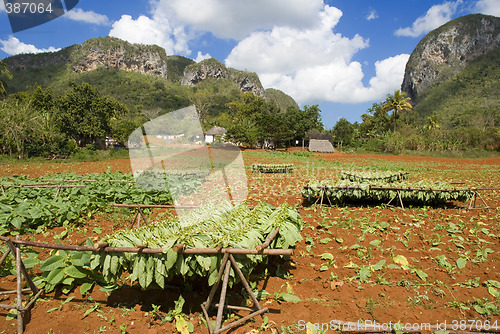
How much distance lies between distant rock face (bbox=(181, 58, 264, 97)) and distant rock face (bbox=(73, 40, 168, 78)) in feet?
43.0

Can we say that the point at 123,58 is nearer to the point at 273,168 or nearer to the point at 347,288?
the point at 273,168

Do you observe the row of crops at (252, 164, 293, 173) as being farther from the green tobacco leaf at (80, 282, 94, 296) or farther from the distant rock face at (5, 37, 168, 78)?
the distant rock face at (5, 37, 168, 78)

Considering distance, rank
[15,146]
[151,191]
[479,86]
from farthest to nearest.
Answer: [479,86] → [15,146] → [151,191]

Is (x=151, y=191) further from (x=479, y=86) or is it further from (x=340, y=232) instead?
(x=479, y=86)

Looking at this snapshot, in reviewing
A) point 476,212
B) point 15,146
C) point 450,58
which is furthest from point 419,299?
point 450,58

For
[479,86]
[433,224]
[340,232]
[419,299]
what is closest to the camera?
[419,299]

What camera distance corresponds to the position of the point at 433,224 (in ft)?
20.5

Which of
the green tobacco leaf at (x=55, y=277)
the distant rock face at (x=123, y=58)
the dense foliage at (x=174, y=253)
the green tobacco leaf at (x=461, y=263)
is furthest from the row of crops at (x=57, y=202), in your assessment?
the distant rock face at (x=123, y=58)

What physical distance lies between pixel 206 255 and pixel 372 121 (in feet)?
184

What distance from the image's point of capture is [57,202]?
6.33m

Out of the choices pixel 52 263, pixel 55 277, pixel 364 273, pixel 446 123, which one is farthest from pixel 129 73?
pixel 364 273

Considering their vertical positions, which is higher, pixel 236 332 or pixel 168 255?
pixel 168 255

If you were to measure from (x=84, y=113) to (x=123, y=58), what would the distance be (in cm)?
11192

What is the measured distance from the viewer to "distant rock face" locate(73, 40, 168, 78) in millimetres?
118250
